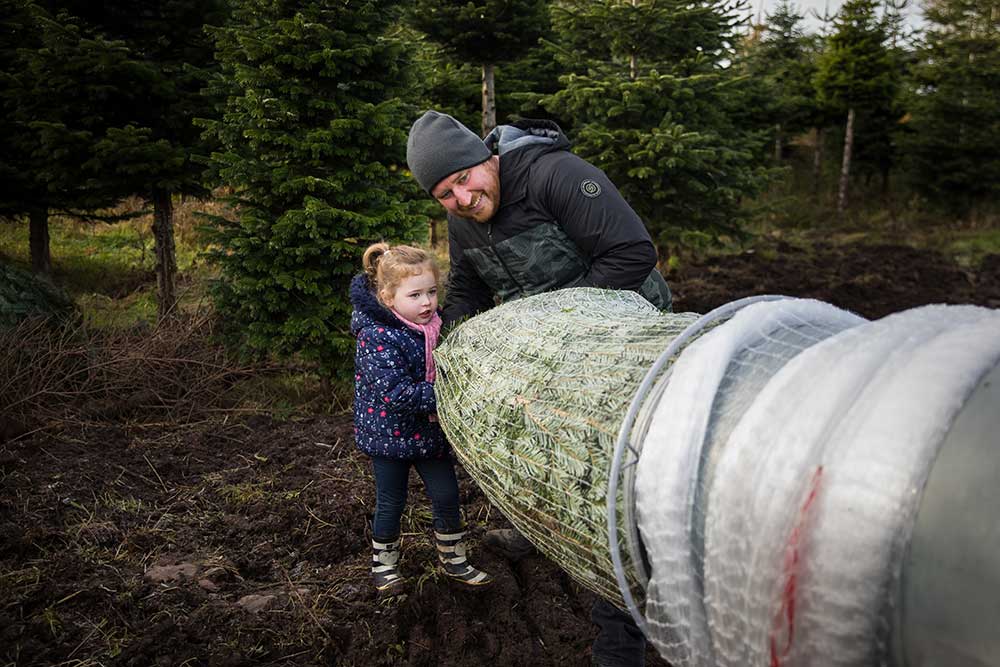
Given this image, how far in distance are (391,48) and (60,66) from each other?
10.3ft

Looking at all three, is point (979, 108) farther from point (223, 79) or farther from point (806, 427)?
point (806, 427)

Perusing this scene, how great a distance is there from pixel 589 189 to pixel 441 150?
0.61 m

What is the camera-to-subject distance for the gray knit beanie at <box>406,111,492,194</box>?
2.82 m

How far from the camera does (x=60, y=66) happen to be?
6.16m

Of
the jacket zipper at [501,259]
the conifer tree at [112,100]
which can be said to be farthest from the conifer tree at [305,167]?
the jacket zipper at [501,259]

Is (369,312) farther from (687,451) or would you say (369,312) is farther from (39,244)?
(39,244)

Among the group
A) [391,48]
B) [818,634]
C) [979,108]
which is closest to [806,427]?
[818,634]

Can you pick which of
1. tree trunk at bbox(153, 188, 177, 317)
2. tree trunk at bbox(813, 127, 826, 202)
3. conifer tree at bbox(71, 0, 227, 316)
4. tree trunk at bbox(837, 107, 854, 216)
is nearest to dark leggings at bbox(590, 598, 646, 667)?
conifer tree at bbox(71, 0, 227, 316)

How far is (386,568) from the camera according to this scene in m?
3.10

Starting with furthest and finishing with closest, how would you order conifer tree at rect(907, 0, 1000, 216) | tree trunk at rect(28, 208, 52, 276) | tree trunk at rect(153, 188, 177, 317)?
conifer tree at rect(907, 0, 1000, 216)
tree trunk at rect(28, 208, 52, 276)
tree trunk at rect(153, 188, 177, 317)

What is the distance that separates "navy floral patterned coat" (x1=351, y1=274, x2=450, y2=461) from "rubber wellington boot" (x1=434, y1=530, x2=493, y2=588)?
0.43m

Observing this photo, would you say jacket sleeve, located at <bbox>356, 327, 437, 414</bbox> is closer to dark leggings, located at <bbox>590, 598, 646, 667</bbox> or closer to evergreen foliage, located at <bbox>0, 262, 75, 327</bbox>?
dark leggings, located at <bbox>590, 598, 646, 667</bbox>

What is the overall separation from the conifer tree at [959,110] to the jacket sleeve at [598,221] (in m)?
17.3

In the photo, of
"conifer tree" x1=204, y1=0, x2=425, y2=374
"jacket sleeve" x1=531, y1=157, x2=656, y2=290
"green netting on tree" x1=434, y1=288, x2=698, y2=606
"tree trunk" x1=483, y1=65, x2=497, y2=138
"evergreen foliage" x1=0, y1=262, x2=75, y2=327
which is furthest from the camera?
"tree trunk" x1=483, y1=65, x2=497, y2=138
